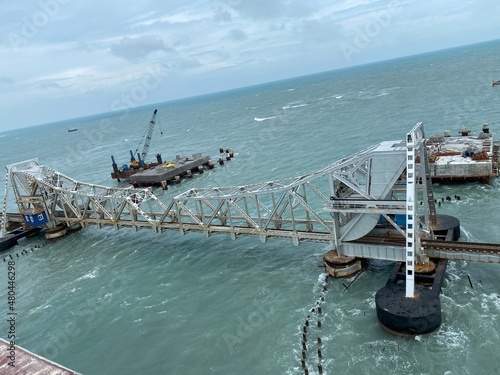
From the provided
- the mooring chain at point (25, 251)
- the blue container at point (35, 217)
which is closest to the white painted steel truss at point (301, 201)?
the blue container at point (35, 217)

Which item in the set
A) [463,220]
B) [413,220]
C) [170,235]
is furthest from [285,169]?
[413,220]

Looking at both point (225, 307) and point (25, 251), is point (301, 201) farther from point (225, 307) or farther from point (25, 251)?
point (25, 251)

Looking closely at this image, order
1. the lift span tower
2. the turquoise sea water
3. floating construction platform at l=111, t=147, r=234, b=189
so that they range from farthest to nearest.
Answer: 1. floating construction platform at l=111, t=147, r=234, b=189
2. the lift span tower
3. the turquoise sea water

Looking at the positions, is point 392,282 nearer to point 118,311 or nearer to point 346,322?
point 346,322

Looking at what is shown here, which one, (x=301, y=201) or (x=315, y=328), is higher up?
(x=301, y=201)

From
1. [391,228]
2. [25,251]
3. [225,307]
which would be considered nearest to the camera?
[225,307]

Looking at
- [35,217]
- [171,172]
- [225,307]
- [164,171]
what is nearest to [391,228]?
[225,307]

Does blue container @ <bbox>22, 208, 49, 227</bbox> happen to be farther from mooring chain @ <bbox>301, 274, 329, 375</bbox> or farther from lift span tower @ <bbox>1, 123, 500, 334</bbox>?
mooring chain @ <bbox>301, 274, 329, 375</bbox>

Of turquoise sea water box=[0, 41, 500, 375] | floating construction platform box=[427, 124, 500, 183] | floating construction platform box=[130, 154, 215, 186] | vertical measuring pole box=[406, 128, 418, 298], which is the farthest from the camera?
floating construction platform box=[130, 154, 215, 186]

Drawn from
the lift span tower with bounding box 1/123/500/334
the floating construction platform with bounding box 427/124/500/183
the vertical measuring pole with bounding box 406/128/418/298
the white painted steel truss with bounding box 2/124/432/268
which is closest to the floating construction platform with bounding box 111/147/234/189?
the white painted steel truss with bounding box 2/124/432/268
